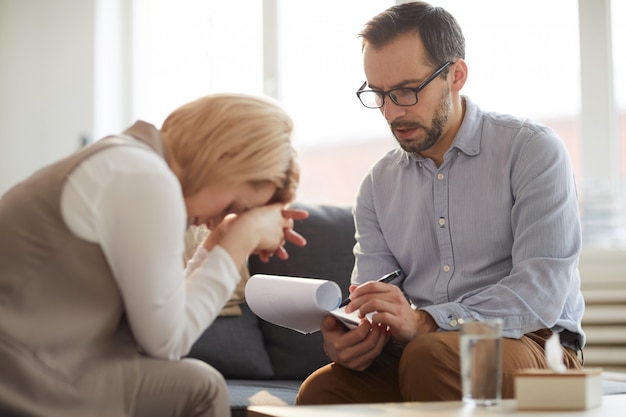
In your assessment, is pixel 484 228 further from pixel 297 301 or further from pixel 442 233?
pixel 297 301

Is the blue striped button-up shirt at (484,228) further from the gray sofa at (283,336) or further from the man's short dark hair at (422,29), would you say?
the gray sofa at (283,336)

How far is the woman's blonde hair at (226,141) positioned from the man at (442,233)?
0.48 m

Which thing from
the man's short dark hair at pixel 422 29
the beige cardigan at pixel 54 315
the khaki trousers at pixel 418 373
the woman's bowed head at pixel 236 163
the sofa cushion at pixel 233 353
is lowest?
the sofa cushion at pixel 233 353

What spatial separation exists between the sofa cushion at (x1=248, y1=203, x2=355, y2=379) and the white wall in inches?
79.3

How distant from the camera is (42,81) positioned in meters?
4.61

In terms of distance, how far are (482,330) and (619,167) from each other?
210 cm

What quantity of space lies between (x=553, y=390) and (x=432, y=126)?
0.87m

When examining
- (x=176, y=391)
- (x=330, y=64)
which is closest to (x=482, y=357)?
(x=176, y=391)

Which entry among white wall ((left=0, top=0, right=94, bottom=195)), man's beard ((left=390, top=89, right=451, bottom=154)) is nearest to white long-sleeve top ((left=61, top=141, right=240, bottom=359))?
man's beard ((left=390, top=89, right=451, bottom=154))

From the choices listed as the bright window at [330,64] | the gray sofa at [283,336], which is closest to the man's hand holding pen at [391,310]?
the gray sofa at [283,336]

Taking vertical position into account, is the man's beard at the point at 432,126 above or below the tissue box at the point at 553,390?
above

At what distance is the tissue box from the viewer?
4.43ft

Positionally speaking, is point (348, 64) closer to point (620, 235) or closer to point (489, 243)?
point (620, 235)

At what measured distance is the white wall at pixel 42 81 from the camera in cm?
450
